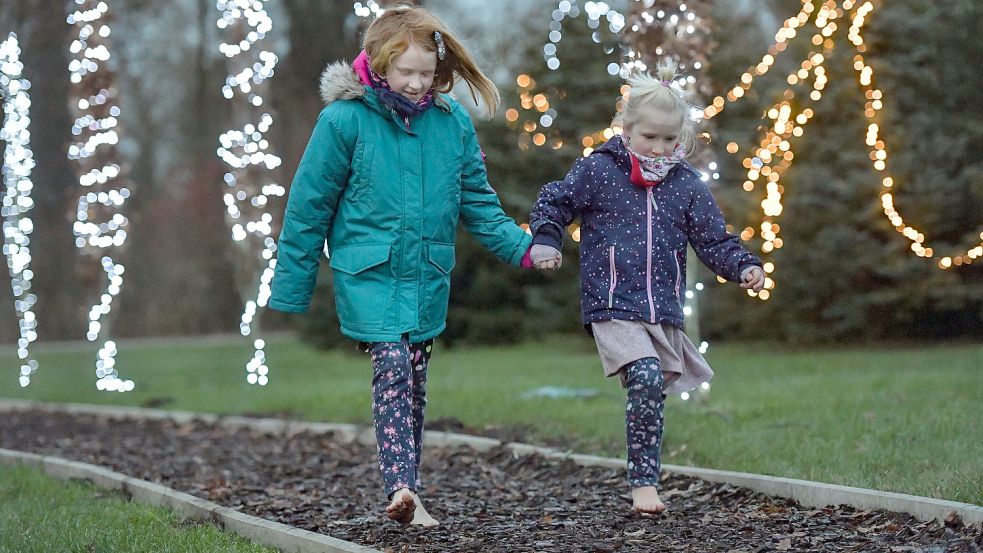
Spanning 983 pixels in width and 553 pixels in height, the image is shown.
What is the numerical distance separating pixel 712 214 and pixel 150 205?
22.1 meters

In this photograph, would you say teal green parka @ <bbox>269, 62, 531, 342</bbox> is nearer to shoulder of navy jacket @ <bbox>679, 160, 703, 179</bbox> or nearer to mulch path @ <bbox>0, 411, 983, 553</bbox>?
mulch path @ <bbox>0, 411, 983, 553</bbox>

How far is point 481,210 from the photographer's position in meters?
4.39

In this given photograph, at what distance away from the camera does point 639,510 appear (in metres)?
4.31

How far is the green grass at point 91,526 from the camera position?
4.07 metres

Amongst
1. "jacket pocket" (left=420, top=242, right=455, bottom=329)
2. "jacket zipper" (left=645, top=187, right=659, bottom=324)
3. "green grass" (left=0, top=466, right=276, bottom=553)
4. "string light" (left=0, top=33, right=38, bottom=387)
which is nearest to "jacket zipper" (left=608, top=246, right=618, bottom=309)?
"jacket zipper" (left=645, top=187, right=659, bottom=324)

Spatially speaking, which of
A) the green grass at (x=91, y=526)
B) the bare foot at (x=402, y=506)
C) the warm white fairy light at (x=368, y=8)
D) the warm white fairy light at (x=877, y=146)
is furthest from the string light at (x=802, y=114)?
the green grass at (x=91, y=526)

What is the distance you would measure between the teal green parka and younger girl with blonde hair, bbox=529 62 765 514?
16.9 inches

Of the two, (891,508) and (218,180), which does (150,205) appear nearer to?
(218,180)

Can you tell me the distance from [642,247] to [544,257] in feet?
1.18

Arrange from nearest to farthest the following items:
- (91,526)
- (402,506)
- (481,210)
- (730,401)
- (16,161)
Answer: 1. (402,506)
2. (481,210)
3. (91,526)
4. (730,401)
5. (16,161)

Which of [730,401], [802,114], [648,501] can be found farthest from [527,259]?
[802,114]

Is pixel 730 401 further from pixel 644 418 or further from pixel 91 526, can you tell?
pixel 91 526

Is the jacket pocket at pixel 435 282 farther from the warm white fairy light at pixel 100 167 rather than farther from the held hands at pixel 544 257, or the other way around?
the warm white fairy light at pixel 100 167

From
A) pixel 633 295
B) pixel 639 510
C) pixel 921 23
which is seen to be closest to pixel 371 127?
pixel 633 295
